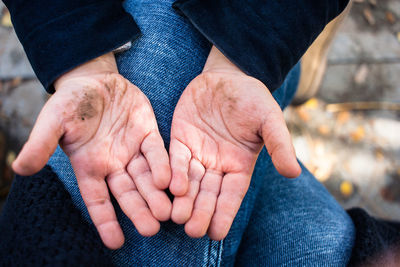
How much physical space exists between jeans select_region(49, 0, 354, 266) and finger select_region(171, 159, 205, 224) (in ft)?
0.30

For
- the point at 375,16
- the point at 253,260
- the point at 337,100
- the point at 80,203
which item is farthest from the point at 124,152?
the point at 375,16

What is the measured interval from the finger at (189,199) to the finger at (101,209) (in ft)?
0.65

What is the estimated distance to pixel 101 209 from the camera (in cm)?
101

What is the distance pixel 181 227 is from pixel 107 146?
41 centimetres

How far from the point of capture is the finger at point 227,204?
1.04 meters

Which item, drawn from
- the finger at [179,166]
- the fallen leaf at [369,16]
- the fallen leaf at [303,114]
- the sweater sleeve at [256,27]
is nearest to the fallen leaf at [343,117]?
the fallen leaf at [303,114]

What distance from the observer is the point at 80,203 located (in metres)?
1.09

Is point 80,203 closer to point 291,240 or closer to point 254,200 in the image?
point 254,200

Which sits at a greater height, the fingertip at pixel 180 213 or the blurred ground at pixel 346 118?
the fingertip at pixel 180 213

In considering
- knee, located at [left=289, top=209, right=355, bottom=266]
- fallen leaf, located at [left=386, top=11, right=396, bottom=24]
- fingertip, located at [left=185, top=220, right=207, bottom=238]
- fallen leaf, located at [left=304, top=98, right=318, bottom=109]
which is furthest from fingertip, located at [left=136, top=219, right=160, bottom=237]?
fallen leaf, located at [left=386, top=11, right=396, bottom=24]

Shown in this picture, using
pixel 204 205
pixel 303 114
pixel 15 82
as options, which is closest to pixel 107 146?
pixel 204 205

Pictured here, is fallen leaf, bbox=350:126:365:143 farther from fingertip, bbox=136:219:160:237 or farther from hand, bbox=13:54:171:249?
fingertip, bbox=136:219:160:237

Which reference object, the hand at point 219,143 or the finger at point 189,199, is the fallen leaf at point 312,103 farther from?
the finger at point 189,199

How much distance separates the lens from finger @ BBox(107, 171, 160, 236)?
1.00m
